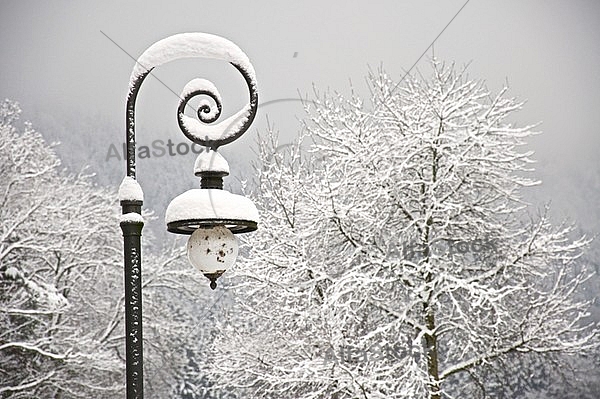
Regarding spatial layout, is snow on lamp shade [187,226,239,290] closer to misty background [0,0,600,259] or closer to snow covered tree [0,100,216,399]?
snow covered tree [0,100,216,399]

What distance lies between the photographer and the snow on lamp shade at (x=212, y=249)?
327 centimetres

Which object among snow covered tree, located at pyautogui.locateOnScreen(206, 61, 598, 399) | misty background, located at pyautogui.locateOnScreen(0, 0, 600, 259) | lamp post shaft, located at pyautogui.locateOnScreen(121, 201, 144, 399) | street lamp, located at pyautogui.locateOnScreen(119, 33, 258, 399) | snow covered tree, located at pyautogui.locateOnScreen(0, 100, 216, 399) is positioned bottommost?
lamp post shaft, located at pyautogui.locateOnScreen(121, 201, 144, 399)

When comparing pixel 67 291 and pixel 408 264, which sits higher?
pixel 67 291

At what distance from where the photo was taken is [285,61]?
76.5 ft

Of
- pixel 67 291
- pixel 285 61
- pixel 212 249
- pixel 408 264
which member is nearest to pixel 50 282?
pixel 67 291

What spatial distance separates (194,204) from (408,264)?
6.12 metres

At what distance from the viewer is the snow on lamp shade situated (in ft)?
10.7

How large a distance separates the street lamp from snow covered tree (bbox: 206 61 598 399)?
5403mm

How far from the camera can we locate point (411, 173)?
9625mm

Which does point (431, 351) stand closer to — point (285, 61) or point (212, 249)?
point (212, 249)

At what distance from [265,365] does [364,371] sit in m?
1.88

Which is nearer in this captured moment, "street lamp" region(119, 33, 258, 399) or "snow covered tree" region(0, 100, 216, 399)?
"street lamp" region(119, 33, 258, 399)

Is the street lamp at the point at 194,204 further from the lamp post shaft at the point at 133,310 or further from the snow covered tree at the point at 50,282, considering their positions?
the snow covered tree at the point at 50,282

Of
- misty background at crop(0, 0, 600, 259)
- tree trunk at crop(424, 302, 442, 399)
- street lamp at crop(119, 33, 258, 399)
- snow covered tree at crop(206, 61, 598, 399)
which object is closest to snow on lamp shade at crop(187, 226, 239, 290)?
street lamp at crop(119, 33, 258, 399)
